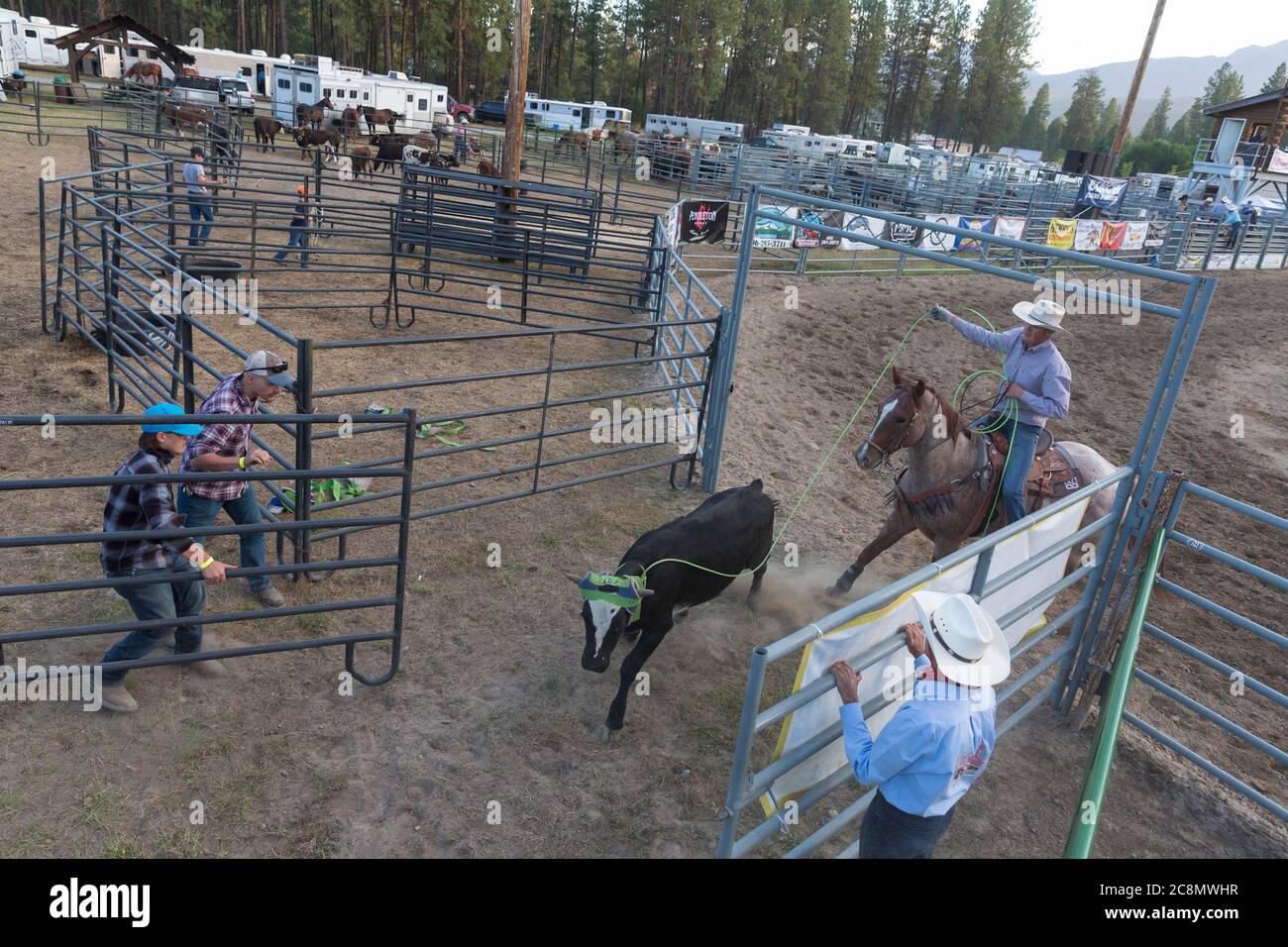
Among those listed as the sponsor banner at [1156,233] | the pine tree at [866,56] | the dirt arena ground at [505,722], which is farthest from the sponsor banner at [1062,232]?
the pine tree at [866,56]

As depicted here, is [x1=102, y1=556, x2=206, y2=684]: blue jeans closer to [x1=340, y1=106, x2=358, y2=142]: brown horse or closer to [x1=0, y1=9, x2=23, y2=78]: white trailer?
[x1=340, y1=106, x2=358, y2=142]: brown horse

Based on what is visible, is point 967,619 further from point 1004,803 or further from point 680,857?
point 1004,803

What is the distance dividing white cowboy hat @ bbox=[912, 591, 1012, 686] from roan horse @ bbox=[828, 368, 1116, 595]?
2763mm

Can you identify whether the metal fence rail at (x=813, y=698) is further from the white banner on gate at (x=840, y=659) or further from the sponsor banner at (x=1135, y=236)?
the sponsor banner at (x=1135, y=236)

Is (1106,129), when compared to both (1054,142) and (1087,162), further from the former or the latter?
(1087,162)

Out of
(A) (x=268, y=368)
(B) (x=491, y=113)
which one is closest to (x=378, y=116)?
(B) (x=491, y=113)

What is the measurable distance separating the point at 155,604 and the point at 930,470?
4.74 m

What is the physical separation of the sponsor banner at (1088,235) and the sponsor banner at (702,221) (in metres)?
9.84

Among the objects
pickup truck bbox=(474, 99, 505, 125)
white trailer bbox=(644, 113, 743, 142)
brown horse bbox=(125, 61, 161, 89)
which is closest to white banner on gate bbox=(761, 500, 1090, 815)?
brown horse bbox=(125, 61, 161, 89)

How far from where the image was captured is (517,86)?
1548 cm

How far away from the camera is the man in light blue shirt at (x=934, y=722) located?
264 cm

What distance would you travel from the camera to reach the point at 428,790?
3.82 meters

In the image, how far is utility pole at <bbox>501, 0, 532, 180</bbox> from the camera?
47.4 ft
